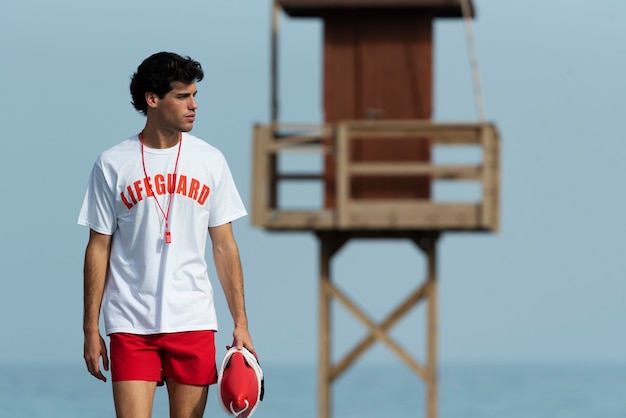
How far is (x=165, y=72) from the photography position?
673 cm

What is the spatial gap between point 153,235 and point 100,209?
23 cm

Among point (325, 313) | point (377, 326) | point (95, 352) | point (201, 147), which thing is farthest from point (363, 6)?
point (95, 352)

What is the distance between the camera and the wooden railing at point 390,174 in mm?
A: 16516

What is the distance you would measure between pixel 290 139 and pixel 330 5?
1351 mm

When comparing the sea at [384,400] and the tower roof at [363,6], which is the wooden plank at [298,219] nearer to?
the tower roof at [363,6]

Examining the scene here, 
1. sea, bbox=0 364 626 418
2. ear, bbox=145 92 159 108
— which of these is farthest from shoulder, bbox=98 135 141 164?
sea, bbox=0 364 626 418

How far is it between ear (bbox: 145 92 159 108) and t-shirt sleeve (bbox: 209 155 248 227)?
336mm

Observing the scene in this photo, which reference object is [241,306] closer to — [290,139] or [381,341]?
[290,139]

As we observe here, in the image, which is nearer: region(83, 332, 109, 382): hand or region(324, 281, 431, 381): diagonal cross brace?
region(83, 332, 109, 382): hand

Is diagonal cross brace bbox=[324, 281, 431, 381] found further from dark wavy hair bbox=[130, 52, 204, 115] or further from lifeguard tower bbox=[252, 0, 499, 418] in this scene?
dark wavy hair bbox=[130, 52, 204, 115]

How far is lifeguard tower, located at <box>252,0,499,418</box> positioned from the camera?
54.3 ft

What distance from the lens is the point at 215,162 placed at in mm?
6809

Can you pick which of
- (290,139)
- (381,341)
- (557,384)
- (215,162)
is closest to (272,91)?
(290,139)

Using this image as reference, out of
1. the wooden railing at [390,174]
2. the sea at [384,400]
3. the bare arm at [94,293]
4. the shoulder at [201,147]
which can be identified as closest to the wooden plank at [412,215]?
the wooden railing at [390,174]
